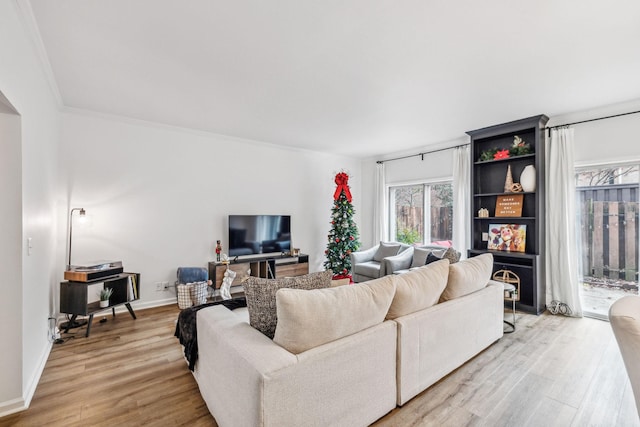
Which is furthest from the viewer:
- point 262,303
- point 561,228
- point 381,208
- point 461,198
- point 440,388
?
point 381,208

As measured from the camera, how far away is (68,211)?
3.48m

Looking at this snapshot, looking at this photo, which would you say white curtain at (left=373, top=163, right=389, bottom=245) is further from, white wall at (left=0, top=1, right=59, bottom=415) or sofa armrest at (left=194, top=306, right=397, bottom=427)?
white wall at (left=0, top=1, right=59, bottom=415)

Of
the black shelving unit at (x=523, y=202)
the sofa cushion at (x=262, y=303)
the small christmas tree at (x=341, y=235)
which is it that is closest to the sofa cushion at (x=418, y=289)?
the sofa cushion at (x=262, y=303)

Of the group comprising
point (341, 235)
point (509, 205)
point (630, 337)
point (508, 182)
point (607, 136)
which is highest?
point (607, 136)

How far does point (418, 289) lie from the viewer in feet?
6.68

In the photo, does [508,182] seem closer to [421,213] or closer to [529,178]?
[529,178]

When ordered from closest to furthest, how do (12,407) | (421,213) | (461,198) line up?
(12,407) → (461,198) → (421,213)

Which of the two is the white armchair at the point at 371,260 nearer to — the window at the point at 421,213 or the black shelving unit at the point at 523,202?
the window at the point at 421,213

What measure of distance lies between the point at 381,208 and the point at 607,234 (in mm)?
3411

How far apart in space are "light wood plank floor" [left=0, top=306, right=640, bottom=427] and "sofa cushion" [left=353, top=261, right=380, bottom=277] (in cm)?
207

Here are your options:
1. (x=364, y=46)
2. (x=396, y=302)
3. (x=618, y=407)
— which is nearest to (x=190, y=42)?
(x=364, y=46)

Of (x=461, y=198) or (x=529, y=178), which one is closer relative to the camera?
(x=529, y=178)

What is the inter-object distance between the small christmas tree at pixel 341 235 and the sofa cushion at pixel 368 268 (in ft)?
1.13

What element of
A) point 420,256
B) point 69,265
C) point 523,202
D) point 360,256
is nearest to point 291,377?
point 69,265
